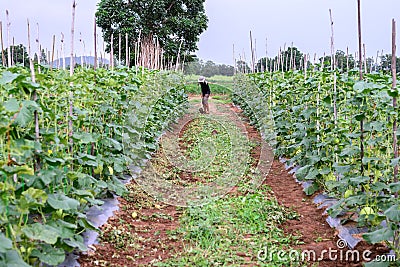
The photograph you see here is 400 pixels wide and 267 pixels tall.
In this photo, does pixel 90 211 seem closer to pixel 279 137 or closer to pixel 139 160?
pixel 139 160

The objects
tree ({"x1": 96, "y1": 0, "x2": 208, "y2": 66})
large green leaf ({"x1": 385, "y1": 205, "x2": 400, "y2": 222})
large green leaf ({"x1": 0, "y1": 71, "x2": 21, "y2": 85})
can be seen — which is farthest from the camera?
tree ({"x1": 96, "y1": 0, "x2": 208, "y2": 66})

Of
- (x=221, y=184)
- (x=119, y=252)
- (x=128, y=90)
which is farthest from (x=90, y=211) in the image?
(x=221, y=184)

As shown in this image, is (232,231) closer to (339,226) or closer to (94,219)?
(339,226)

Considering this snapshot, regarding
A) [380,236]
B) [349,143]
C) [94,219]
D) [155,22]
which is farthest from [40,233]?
[155,22]

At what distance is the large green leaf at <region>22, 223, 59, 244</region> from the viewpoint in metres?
2.92

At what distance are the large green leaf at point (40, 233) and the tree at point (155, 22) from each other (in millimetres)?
25961

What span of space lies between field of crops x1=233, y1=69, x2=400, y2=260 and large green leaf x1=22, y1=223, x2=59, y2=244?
2424 mm

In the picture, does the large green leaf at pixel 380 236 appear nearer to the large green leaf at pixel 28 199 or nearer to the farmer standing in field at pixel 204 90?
the large green leaf at pixel 28 199

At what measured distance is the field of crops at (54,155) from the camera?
116 inches

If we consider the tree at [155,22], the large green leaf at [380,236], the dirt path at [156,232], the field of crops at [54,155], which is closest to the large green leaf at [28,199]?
the field of crops at [54,155]

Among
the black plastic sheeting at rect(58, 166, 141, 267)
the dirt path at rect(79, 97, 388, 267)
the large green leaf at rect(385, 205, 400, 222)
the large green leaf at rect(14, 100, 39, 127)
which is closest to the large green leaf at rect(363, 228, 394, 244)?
the large green leaf at rect(385, 205, 400, 222)

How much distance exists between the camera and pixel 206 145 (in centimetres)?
1012

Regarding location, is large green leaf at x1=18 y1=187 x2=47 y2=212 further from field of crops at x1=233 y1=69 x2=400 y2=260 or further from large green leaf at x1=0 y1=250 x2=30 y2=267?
field of crops at x1=233 y1=69 x2=400 y2=260

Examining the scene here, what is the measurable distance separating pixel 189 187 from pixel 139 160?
106 centimetres
